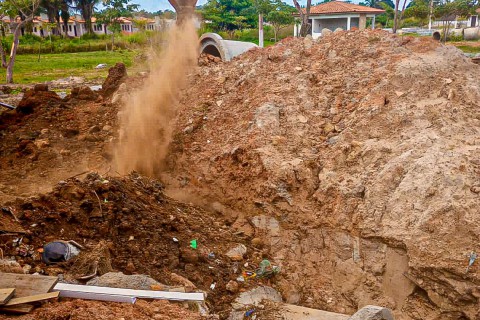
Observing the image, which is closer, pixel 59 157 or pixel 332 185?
→ pixel 332 185

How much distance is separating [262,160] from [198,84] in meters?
3.02

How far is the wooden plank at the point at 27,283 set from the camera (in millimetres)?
3473

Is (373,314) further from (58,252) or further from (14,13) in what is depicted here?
(14,13)

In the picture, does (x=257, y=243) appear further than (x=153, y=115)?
No

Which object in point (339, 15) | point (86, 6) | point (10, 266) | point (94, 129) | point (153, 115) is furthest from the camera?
point (86, 6)

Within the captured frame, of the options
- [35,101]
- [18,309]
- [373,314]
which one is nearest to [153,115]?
[35,101]

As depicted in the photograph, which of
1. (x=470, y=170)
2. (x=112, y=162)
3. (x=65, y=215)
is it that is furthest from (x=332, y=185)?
(x=112, y=162)

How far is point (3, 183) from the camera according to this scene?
6.62 meters

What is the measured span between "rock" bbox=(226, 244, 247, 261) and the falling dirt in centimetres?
227

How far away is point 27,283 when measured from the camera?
356 cm

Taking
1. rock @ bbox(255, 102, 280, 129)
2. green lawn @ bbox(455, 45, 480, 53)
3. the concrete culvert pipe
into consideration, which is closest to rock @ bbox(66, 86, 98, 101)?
the concrete culvert pipe

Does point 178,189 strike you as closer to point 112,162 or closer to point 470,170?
point 112,162

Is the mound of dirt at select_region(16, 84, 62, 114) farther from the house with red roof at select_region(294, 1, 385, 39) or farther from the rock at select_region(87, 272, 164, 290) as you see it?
the house with red roof at select_region(294, 1, 385, 39)

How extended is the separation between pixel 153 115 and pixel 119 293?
14.6 ft
